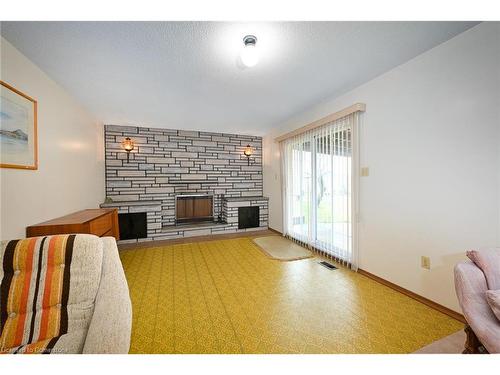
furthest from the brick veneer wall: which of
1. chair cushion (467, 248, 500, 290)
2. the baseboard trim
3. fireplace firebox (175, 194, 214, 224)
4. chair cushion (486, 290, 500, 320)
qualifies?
chair cushion (486, 290, 500, 320)

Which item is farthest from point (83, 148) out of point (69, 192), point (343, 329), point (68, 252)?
point (343, 329)

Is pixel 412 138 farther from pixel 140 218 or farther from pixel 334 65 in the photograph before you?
pixel 140 218

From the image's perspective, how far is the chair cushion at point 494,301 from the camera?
3.14ft

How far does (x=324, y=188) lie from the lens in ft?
10.1

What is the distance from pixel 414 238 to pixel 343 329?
1183 mm

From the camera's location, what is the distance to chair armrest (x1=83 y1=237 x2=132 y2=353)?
82 cm

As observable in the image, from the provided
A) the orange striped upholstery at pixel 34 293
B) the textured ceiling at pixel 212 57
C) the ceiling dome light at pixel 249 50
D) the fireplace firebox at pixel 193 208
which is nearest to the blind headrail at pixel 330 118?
the textured ceiling at pixel 212 57

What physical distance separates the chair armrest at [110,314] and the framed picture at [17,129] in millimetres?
1243

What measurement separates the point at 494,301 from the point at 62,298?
2.20 meters

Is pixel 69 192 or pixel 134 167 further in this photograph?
pixel 134 167

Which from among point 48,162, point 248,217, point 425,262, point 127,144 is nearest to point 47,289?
point 48,162

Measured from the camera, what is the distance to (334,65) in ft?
6.55

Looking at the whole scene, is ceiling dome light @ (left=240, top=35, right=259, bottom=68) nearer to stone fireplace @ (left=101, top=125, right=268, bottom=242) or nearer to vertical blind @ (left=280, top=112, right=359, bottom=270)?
vertical blind @ (left=280, top=112, right=359, bottom=270)

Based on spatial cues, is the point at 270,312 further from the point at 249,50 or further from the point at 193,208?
the point at 193,208
